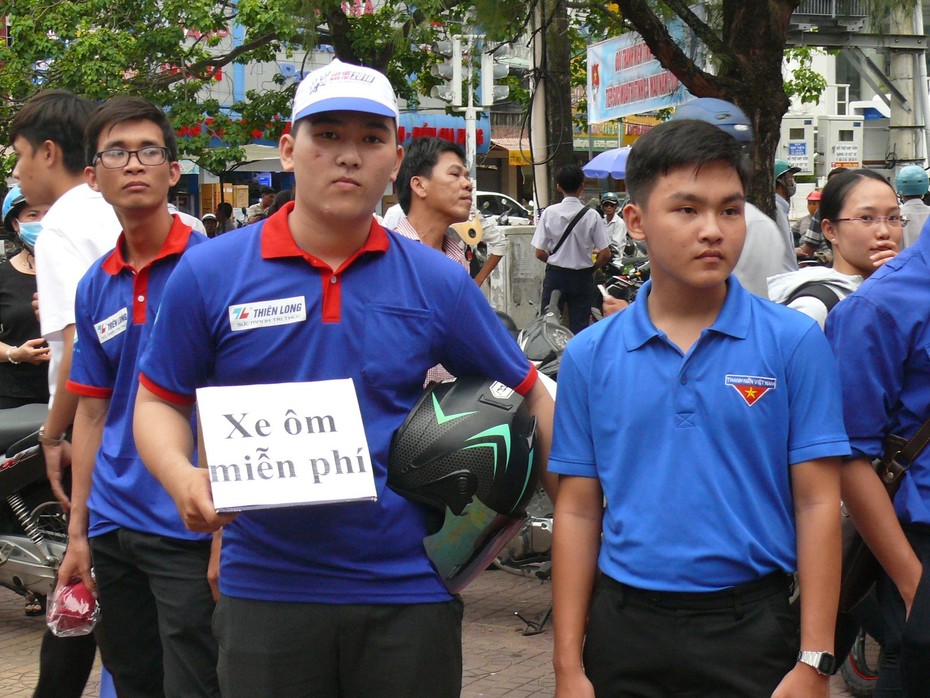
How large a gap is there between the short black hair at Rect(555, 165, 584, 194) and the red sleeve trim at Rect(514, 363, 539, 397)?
9.31 meters

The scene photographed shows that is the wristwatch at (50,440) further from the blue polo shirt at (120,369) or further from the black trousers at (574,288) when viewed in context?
the black trousers at (574,288)

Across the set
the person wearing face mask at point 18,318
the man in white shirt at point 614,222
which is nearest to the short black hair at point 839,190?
the person wearing face mask at point 18,318

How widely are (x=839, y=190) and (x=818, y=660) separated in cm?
220

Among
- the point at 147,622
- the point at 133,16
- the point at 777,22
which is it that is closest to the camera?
the point at 147,622

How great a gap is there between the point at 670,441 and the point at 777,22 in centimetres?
564

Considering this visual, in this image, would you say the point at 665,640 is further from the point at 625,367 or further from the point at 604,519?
the point at 625,367

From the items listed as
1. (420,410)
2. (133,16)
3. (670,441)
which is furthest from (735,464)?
(133,16)

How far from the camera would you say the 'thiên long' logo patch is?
8.75 ft

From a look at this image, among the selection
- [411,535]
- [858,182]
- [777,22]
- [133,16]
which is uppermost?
[133,16]

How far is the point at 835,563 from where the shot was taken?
8.62 feet

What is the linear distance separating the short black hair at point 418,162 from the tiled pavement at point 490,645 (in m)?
1.99

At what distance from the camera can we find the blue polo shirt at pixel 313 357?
2666 millimetres

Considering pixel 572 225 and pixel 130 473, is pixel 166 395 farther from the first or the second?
pixel 572 225

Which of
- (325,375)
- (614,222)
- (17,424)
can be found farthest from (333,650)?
(614,222)
